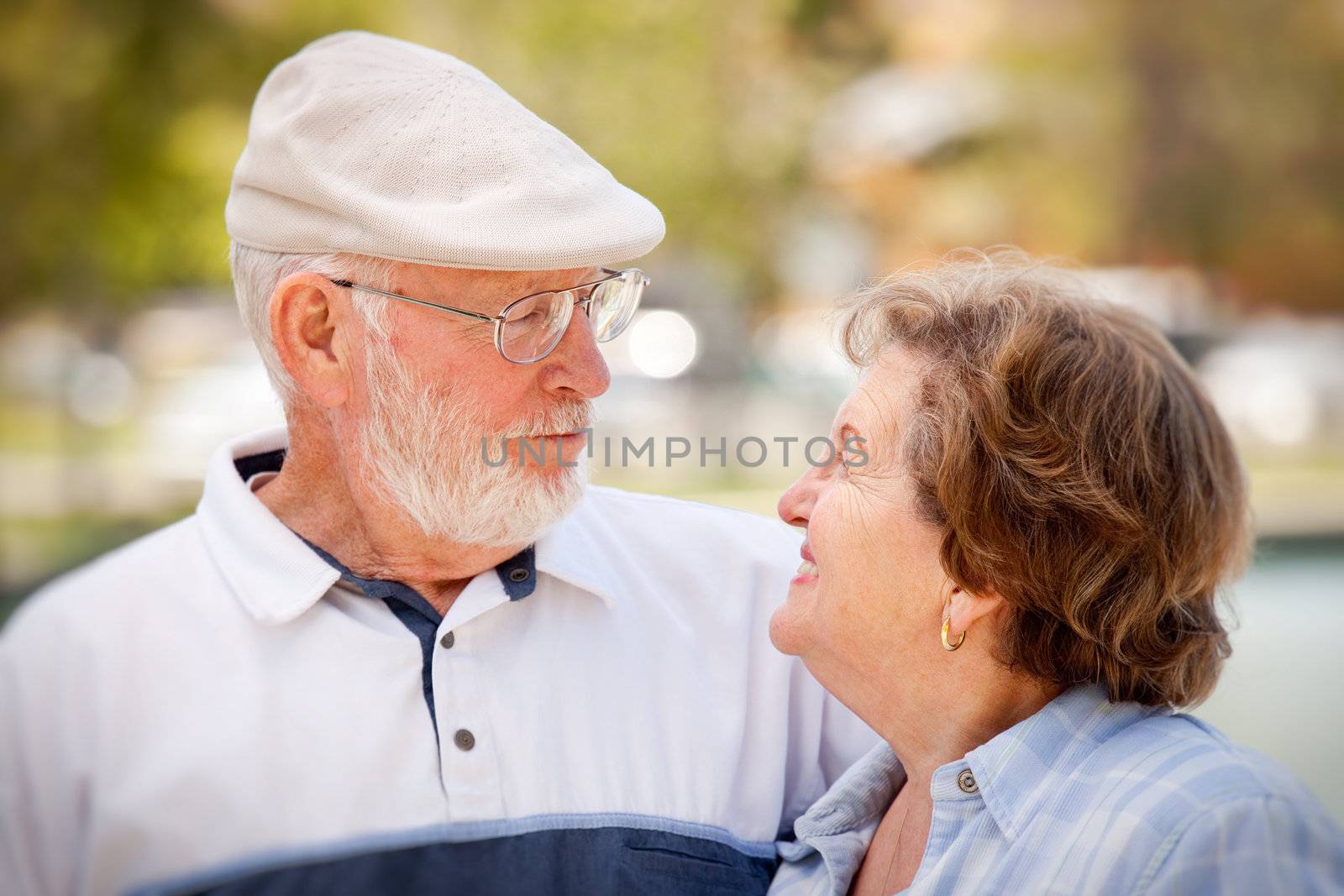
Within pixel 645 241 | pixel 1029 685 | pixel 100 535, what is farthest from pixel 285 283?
pixel 100 535

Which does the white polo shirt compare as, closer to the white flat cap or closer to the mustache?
the mustache

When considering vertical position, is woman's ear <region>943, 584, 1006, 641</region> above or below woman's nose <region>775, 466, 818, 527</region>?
below

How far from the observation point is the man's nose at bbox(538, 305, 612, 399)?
204cm

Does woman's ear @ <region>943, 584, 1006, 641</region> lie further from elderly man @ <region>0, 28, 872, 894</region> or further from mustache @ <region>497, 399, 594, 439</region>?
mustache @ <region>497, 399, 594, 439</region>

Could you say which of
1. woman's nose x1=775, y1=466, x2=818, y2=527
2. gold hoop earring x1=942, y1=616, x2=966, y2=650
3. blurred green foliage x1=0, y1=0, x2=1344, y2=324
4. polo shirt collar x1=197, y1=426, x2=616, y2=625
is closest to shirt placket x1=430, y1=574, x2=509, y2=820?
polo shirt collar x1=197, y1=426, x2=616, y2=625

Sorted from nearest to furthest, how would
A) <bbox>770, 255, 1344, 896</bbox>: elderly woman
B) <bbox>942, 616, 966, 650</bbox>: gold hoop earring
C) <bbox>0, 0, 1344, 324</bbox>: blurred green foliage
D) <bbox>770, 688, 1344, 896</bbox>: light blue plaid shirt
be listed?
<bbox>770, 688, 1344, 896</bbox>: light blue plaid shirt, <bbox>770, 255, 1344, 896</bbox>: elderly woman, <bbox>942, 616, 966, 650</bbox>: gold hoop earring, <bbox>0, 0, 1344, 324</bbox>: blurred green foliage

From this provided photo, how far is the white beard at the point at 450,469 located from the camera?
1.96m

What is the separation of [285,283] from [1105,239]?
1706 cm

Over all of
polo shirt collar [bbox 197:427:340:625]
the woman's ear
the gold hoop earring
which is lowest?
the gold hoop earring

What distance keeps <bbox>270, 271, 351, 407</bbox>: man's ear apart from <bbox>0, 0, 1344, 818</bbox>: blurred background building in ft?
2.68

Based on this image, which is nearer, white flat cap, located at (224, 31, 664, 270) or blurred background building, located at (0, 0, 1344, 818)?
white flat cap, located at (224, 31, 664, 270)

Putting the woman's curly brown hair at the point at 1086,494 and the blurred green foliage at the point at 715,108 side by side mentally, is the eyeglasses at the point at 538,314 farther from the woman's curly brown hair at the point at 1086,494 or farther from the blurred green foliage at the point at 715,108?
the blurred green foliage at the point at 715,108

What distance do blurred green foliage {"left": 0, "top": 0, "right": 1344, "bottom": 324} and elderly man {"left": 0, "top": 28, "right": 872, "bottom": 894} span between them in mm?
6849

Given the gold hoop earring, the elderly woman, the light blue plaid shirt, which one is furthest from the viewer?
the gold hoop earring
